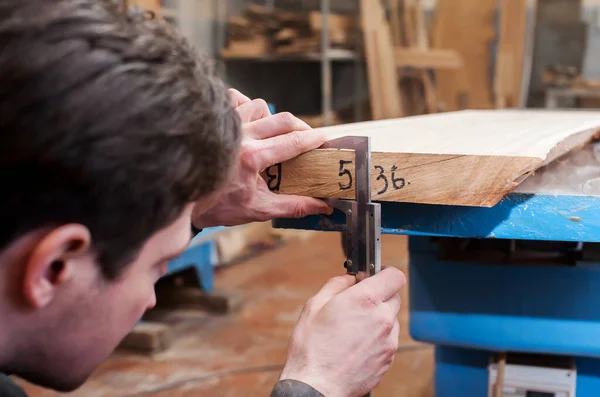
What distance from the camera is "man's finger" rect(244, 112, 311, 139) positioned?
2.59ft

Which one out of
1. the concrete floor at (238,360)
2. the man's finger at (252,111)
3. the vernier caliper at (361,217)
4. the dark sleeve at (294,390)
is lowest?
the concrete floor at (238,360)

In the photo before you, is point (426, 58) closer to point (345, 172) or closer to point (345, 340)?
point (345, 172)

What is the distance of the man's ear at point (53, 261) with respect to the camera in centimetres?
49

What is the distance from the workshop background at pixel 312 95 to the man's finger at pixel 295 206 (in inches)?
22.0

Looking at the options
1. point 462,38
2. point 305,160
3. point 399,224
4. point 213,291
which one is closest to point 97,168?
point 305,160

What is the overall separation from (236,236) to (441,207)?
2.15 meters

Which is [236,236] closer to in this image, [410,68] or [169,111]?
[410,68]

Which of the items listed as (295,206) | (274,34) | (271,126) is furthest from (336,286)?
(274,34)

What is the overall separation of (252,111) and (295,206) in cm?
15

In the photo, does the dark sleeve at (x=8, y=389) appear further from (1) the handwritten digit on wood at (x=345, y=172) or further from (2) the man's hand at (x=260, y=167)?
(1) the handwritten digit on wood at (x=345, y=172)

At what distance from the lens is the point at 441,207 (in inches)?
32.1

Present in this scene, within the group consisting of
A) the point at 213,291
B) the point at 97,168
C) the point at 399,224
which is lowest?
the point at 213,291

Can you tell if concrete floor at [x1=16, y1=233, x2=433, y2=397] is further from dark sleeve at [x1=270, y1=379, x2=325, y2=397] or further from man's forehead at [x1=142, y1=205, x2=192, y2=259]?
man's forehead at [x1=142, y1=205, x2=192, y2=259]

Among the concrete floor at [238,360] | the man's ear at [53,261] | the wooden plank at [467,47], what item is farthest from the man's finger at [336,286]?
the wooden plank at [467,47]
